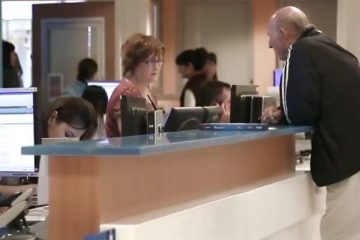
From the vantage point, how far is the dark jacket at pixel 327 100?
352cm

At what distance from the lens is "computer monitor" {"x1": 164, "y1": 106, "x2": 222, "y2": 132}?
3.15 metres

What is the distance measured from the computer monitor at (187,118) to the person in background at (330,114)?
1.29ft

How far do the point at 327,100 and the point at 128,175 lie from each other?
4.79 ft

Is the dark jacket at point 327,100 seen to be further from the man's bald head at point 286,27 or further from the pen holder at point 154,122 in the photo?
the pen holder at point 154,122

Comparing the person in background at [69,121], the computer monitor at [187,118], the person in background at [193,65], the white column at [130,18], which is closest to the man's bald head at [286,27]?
the computer monitor at [187,118]

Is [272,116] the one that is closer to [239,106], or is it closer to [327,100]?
[239,106]

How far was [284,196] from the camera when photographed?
3459 mm

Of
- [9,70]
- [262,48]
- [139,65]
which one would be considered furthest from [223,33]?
[139,65]

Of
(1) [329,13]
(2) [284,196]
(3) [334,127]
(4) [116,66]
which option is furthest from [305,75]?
(1) [329,13]

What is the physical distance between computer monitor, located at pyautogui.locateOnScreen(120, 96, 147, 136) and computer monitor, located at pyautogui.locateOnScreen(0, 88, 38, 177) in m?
0.64

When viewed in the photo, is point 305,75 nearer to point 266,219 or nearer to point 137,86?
point 266,219

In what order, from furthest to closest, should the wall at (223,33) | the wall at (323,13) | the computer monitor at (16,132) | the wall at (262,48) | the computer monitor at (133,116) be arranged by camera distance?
the wall at (223,33) < the wall at (262,48) < the wall at (323,13) < the computer monitor at (16,132) < the computer monitor at (133,116)

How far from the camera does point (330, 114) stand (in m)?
3.55

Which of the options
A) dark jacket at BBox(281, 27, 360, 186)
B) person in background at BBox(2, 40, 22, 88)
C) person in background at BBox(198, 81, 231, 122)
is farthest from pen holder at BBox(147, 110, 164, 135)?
person in background at BBox(2, 40, 22, 88)
